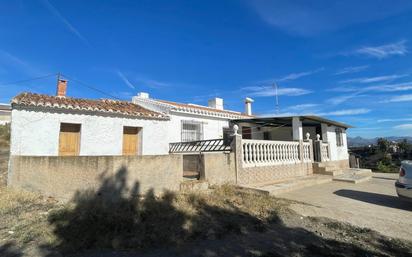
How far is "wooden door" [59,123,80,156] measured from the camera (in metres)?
10.2

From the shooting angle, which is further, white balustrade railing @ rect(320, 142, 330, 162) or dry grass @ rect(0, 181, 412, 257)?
white balustrade railing @ rect(320, 142, 330, 162)

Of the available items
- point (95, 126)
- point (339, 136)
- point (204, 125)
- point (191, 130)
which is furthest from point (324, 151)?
point (95, 126)

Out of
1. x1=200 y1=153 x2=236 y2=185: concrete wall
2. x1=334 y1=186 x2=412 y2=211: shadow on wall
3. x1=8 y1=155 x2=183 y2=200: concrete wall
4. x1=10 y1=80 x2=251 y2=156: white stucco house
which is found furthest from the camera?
x1=10 y1=80 x2=251 y2=156: white stucco house

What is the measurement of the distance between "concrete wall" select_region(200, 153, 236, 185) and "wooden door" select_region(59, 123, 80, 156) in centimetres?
573

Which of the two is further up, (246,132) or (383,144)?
(246,132)

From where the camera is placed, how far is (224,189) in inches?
303

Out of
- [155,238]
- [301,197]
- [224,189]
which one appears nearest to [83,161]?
[155,238]

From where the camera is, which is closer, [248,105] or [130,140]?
[130,140]

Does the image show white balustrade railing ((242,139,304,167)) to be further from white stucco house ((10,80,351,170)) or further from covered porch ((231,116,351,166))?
white stucco house ((10,80,351,170))

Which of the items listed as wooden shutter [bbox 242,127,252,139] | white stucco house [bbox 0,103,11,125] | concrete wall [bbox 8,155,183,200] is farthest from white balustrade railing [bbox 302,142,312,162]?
white stucco house [bbox 0,103,11,125]

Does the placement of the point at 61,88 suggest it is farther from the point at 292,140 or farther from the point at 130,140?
the point at 292,140

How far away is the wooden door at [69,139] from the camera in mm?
10203

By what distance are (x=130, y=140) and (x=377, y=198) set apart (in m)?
9.88

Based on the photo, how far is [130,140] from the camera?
476 inches
